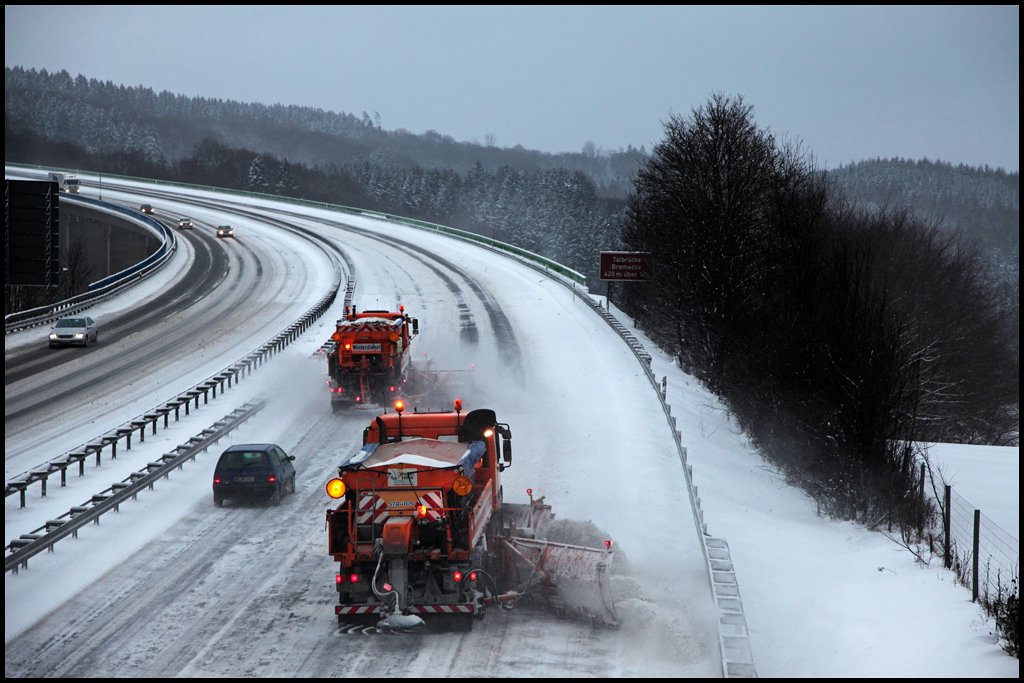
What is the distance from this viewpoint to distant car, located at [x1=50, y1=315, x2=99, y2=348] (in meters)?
42.6

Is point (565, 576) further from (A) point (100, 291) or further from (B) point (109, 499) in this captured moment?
(A) point (100, 291)

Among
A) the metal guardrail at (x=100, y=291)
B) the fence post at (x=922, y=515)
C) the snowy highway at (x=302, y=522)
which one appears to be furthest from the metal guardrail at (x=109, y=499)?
the fence post at (x=922, y=515)

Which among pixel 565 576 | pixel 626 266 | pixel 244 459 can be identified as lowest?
pixel 565 576

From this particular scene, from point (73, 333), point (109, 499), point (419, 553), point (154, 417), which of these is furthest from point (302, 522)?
point (73, 333)

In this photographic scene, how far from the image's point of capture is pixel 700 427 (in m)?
31.7

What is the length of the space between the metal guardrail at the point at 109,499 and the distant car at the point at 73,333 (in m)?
17.5

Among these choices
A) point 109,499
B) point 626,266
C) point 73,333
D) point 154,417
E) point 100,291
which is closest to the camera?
point 109,499

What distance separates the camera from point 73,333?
4291 cm

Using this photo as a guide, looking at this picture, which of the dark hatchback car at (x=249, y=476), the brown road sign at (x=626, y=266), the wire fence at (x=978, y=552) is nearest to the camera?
the wire fence at (x=978, y=552)

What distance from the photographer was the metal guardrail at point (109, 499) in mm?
16953

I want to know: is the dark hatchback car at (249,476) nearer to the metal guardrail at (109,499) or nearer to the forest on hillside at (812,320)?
the metal guardrail at (109,499)

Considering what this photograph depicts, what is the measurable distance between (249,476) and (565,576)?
8.87 metres

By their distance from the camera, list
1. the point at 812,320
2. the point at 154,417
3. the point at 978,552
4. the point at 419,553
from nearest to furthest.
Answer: the point at 419,553
the point at 978,552
the point at 812,320
the point at 154,417

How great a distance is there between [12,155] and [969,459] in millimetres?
186859
